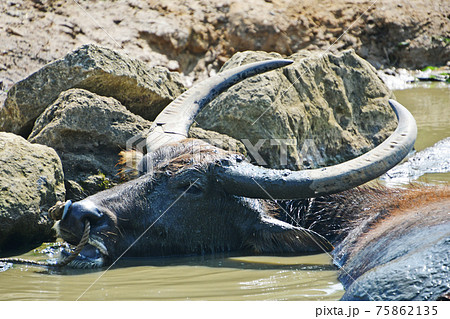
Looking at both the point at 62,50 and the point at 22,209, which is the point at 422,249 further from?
the point at 62,50

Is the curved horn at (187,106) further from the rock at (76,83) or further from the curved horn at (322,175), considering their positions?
the rock at (76,83)

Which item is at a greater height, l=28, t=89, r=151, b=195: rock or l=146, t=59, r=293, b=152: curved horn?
l=146, t=59, r=293, b=152: curved horn

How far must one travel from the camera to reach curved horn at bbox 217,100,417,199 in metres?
4.50

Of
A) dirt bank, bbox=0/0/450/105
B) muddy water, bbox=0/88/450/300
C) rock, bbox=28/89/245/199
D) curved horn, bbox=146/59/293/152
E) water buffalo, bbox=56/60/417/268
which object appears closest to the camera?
muddy water, bbox=0/88/450/300

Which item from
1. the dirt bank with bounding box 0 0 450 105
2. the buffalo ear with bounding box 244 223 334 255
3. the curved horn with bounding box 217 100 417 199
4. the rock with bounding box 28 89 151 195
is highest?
the curved horn with bounding box 217 100 417 199

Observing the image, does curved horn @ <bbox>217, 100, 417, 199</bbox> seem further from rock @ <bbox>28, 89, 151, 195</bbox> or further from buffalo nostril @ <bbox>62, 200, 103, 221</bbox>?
rock @ <bbox>28, 89, 151, 195</bbox>

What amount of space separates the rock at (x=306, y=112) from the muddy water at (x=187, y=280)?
252 centimetres

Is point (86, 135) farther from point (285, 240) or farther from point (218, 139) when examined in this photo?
point (285, 240)

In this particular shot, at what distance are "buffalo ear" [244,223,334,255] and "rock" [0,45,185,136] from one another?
2577mm

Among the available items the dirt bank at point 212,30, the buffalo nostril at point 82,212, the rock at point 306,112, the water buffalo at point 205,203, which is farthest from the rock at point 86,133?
the dirt bank at point 212,30

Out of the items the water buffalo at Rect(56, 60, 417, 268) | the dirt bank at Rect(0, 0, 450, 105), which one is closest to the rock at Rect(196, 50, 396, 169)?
the water buffalo at Rect(56, 60, 417, 268)

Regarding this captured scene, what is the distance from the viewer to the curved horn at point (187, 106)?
215 inches

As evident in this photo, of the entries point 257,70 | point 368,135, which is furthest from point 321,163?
point 257,70

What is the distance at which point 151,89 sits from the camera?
7.01 metres
